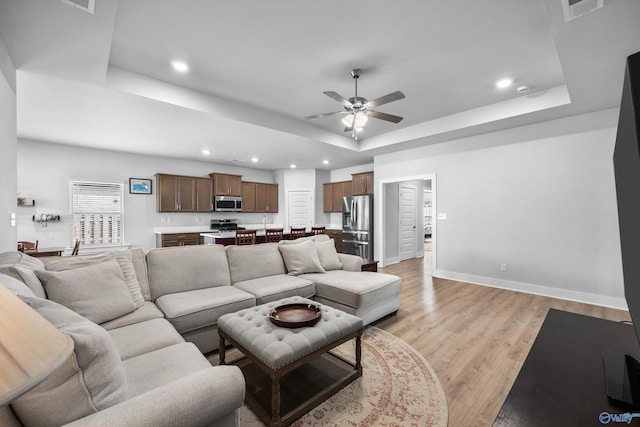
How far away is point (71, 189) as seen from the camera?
204 inches

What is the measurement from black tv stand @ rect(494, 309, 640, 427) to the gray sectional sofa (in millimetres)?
993

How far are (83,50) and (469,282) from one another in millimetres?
5747

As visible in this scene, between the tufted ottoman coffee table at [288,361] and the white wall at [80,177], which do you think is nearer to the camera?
the tufted ottoman coffee table at [288,361]

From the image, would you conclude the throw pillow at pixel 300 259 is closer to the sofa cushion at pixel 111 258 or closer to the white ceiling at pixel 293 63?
the sofa cushion at pixel 111 258

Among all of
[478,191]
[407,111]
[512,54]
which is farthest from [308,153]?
[512,54]

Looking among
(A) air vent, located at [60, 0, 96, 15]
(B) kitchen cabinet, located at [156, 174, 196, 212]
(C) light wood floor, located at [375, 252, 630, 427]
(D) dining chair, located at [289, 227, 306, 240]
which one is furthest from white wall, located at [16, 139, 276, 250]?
(C) light wood floor, located at [375, 252, 630, 427]

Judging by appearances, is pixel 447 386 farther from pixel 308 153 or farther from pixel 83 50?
pixel 308 153

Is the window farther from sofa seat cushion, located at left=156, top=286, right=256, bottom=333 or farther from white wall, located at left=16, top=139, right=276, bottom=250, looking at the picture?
sofa seat cushion, located at left=156, top=286, right=256, bottom=333

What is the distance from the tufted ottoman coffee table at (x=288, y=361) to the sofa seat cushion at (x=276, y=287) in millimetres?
434

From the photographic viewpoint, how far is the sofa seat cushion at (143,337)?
1.55 metres

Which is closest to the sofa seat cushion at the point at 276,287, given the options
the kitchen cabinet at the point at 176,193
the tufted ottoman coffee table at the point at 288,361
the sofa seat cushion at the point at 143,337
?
the tufted ottoman coffee table at the point at 288,361

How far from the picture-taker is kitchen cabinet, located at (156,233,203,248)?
18.9 feet

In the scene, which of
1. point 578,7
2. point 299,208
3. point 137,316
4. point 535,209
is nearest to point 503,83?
point 578,7

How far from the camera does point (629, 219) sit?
69 cm
